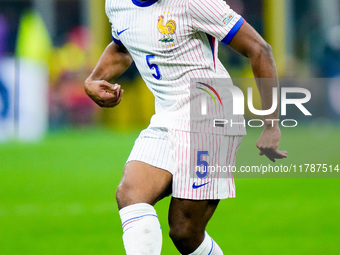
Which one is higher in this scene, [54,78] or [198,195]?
[54,78]

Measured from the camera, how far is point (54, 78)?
2181 centimetres

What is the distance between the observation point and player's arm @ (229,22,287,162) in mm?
4879

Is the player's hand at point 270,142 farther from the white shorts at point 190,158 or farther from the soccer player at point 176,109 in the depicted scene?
the white shorts at point 190,158

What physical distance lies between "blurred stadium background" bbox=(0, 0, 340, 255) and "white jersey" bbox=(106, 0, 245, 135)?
249cm

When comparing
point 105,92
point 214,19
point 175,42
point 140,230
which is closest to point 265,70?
point 214,19

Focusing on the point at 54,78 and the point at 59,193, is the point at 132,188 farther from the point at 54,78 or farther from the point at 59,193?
the point at 54,78

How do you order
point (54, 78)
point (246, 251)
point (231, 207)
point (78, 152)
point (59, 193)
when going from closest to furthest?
1. point (246, 251)
2. point (231, 207)
3. point (59, 193)
4. point (78, 152)
5. point (54, 78)

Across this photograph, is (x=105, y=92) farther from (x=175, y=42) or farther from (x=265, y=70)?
(x=265, y=70)

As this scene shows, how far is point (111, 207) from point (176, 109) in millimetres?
5210

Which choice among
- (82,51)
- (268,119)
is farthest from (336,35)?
(268,119)

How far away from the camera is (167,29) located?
4.93 meters

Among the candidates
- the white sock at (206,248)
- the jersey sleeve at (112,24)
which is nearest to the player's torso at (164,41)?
the jersey sleeve at (112,24)

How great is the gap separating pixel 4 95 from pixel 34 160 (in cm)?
476

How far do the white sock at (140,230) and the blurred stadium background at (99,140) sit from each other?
2556mm
